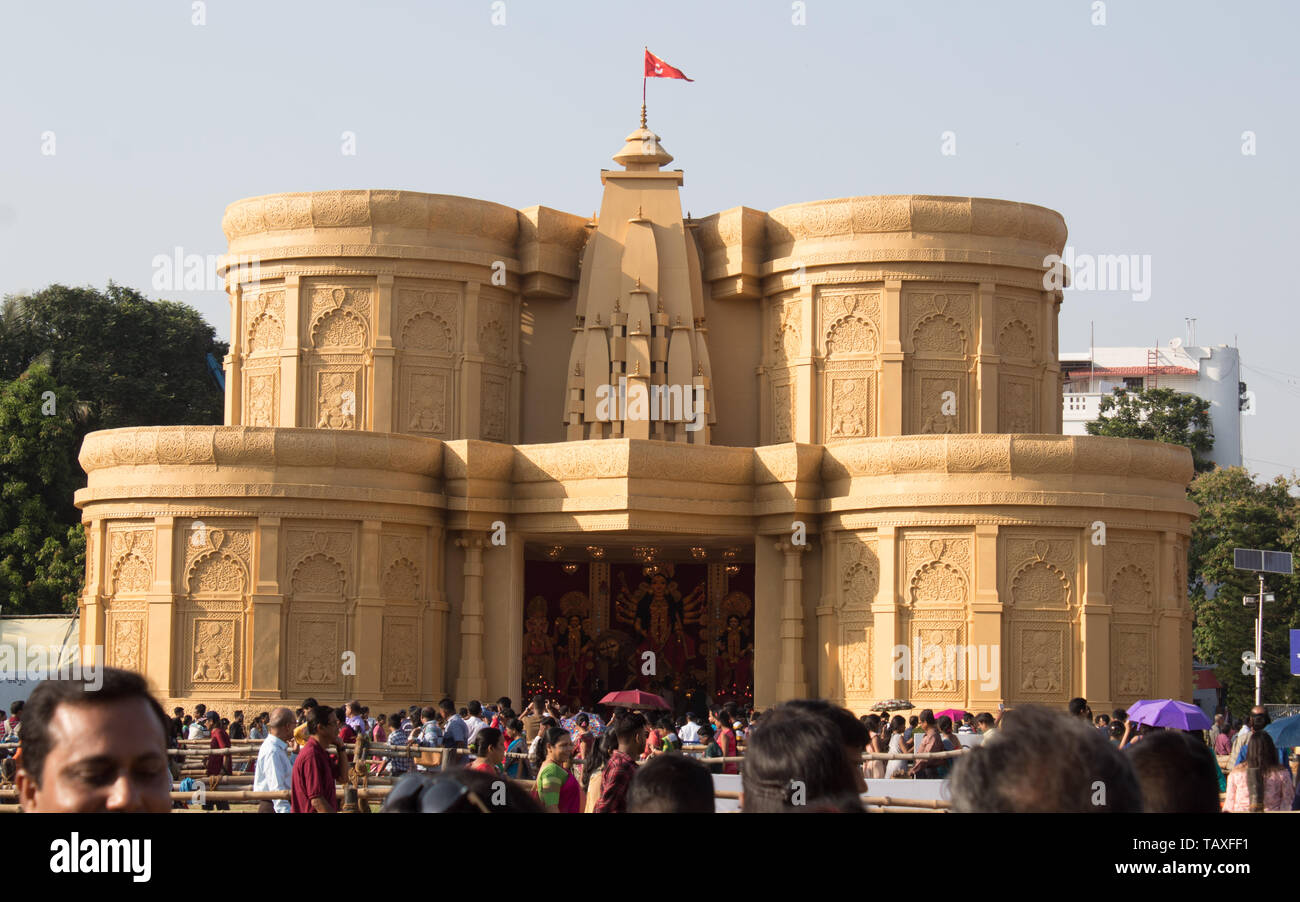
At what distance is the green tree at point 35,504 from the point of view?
42.9 metres

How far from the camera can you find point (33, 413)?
1750 inches

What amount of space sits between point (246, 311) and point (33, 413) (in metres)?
10.9

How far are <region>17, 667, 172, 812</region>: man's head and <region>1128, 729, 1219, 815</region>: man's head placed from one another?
281 centimetres

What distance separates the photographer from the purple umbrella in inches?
783

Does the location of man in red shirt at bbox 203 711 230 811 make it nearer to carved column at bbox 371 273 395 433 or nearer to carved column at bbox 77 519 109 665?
carved column at bbox 77 519 109 665

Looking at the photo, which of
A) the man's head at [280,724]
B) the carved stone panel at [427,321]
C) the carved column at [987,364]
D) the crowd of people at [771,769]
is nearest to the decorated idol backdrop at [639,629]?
the carved stone panel at [427,321]

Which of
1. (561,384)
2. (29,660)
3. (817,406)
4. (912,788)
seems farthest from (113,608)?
(912,788)

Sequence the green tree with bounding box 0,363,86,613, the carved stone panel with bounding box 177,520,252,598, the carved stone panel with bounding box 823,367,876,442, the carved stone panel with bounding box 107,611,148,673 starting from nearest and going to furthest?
1. the carved stone panel with bounding box 177,520,252,598
2. the carved stone panel with bounding box 107,611,148,673
3. the carved stone panel with bounding box 823,367,876,442
4. the green tree with bounding box 0,363,86,613

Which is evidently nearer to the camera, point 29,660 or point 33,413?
point 29,660

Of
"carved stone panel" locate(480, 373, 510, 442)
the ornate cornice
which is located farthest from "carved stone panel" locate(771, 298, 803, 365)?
the ornate cornice

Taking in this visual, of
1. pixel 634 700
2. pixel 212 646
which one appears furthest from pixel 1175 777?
pixel 212 646
